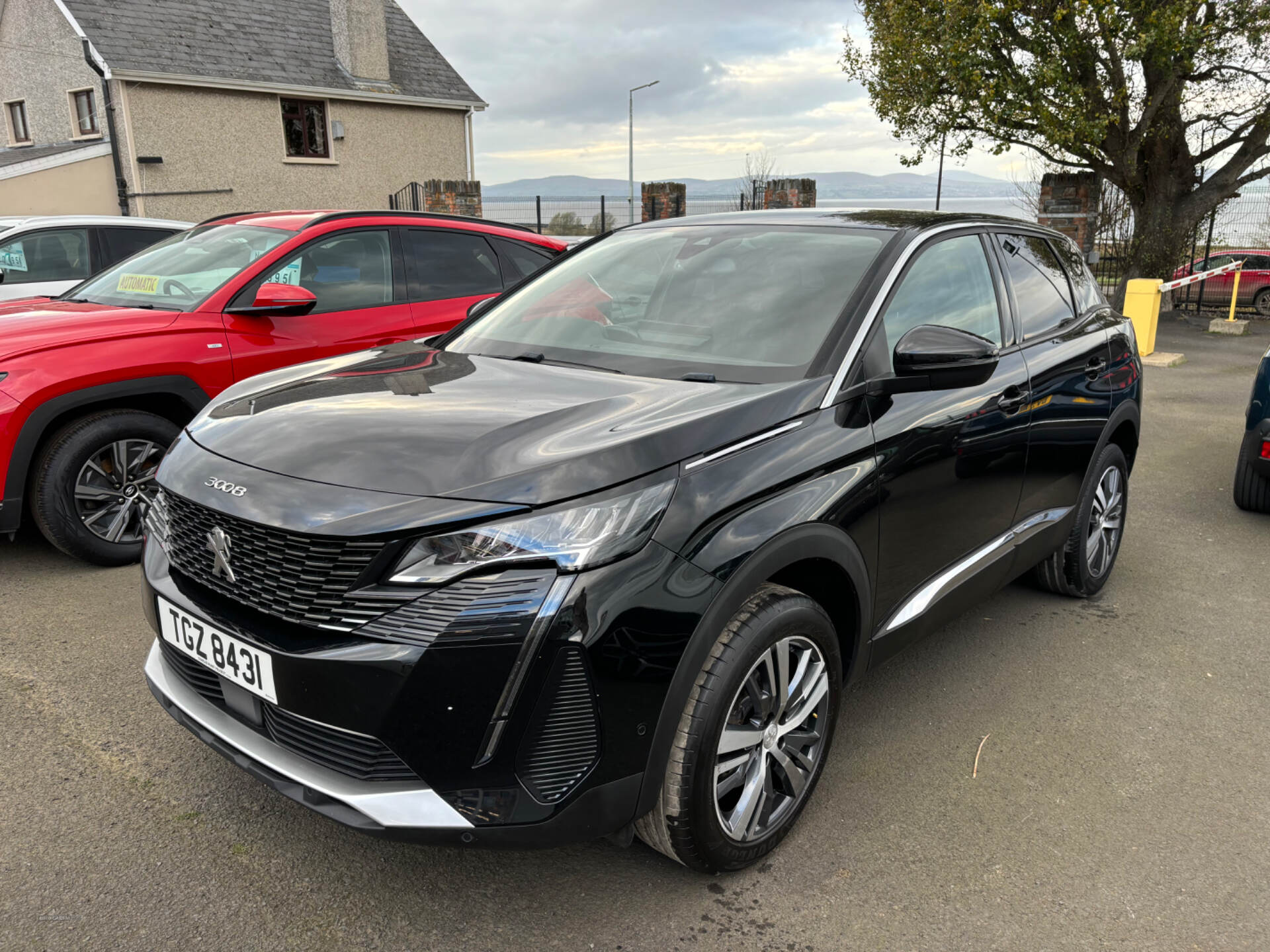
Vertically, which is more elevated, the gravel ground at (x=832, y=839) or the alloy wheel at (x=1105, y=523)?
the alloy wheel at (x=1105, y=523)

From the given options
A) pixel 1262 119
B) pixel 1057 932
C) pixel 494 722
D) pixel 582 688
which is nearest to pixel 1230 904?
pixel 1057 932

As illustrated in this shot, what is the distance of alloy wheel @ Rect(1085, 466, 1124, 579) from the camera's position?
4.18m

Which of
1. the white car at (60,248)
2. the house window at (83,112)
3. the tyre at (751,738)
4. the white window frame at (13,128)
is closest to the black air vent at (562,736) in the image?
the tyre at (751,738)

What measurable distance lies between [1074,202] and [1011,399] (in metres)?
14.5

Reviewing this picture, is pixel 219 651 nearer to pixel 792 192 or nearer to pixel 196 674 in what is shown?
pixel 196 674

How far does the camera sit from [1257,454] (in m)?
5.22

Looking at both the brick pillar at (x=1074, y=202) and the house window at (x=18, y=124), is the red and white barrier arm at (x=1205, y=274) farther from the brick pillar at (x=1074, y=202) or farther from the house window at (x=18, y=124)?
the house window at (x=18, y=124)

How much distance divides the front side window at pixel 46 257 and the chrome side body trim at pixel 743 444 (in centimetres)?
774

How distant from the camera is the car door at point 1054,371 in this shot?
352 cm

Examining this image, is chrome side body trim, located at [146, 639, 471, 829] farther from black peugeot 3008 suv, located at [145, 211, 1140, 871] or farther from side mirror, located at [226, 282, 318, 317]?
side mirror, located at [226, 282, 318, 317]

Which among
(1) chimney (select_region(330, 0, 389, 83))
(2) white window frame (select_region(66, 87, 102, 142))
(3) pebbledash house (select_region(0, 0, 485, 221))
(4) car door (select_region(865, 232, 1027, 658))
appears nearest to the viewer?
(4) car door (select_region(865, 232, 1027, 658))

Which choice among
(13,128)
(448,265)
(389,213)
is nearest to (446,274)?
(448,265)

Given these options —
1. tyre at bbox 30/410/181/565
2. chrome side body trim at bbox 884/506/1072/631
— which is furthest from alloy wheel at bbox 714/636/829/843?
tyre at bbox 30/410/181/565

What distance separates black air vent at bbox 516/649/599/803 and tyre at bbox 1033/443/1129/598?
279cm
